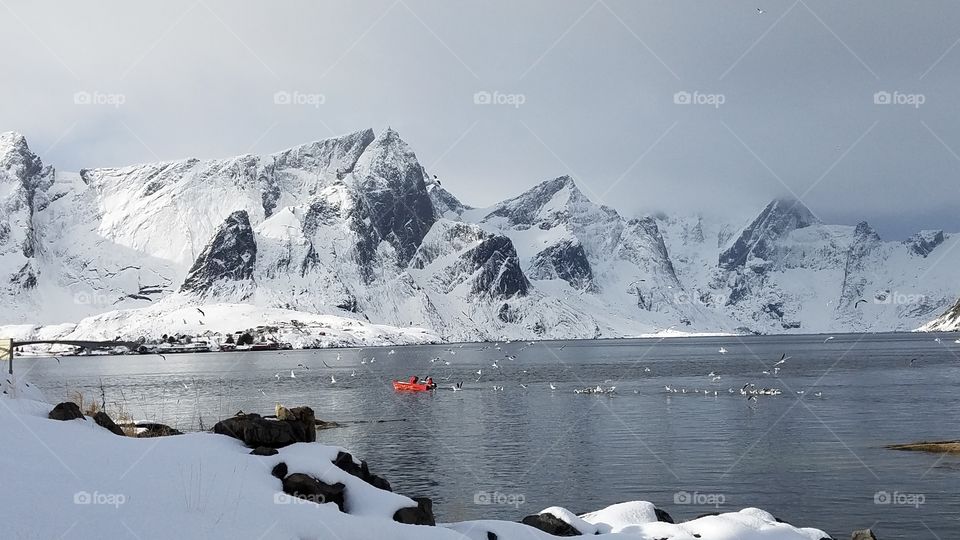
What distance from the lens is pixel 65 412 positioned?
16.8 metres

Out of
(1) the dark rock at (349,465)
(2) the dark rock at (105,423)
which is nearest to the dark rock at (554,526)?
(1) the dark rock at (349,465)

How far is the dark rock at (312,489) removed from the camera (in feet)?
49.6

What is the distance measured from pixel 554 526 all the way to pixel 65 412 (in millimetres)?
11464

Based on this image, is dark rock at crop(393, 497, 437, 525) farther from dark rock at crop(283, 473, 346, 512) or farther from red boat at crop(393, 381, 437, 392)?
red boat at crop(393, 381, 437, 392)

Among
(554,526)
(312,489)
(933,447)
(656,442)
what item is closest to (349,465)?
(312,489)

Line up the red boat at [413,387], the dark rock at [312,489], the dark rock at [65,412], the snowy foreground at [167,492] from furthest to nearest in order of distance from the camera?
the red boat at [413,387]
the dark rock at [65,412]
the dark rock at [312,489]
the snowy foreground at [167,492]

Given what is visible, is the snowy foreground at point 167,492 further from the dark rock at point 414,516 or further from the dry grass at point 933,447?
the dry grass at point 933,447

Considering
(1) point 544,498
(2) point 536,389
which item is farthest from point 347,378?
(1) point 544,498

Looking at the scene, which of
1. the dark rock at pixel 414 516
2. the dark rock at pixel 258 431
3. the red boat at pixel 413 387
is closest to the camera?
the dark rock at pixel 414 516

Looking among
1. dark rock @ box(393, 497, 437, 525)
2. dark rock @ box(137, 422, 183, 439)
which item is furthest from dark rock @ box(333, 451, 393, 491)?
dark rock @ box(137, 422, 183, 439)

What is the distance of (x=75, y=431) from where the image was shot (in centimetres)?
1541

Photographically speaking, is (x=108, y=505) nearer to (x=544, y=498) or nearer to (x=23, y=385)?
(x=23, y=385)

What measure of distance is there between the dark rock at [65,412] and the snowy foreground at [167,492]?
0.83ft

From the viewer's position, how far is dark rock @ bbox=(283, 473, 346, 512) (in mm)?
15125
